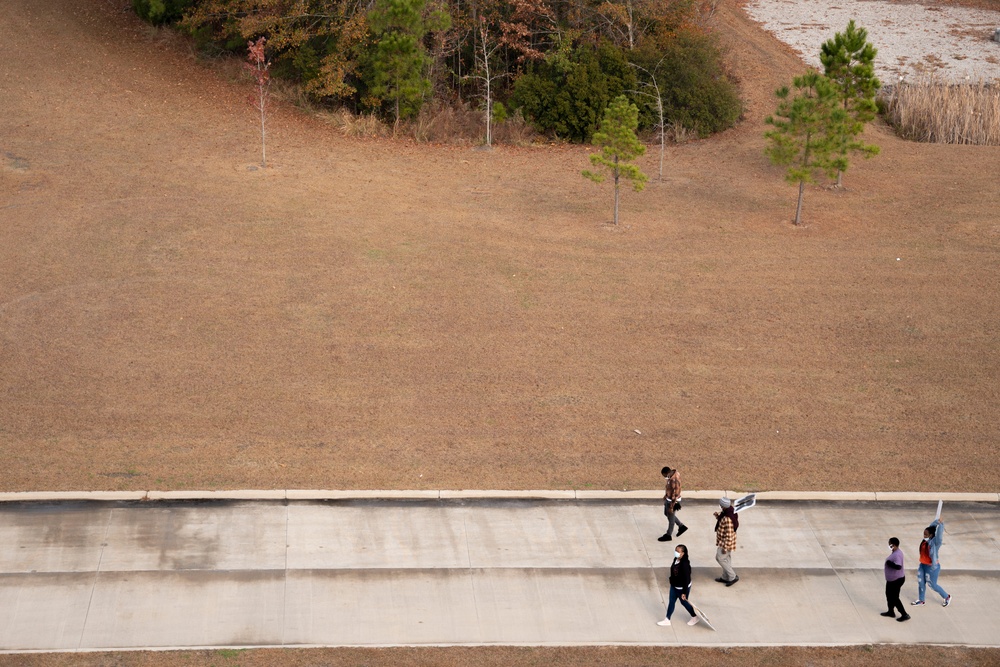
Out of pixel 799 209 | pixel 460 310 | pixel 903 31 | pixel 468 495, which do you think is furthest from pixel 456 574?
pixel 903 31

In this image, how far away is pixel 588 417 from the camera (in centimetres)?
1755

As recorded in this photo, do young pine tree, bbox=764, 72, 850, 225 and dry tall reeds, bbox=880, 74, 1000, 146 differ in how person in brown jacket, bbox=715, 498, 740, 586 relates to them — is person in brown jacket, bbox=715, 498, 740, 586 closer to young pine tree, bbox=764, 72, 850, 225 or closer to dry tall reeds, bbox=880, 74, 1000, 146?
young pine tree, bbox=764, 72, 850, 225

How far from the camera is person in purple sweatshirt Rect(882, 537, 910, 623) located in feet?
43.2

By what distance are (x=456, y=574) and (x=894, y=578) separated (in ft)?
17.1

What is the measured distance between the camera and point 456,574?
1401cm

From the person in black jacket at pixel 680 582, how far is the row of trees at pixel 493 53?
18329mm

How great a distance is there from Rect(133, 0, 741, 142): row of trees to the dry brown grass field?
151 centimetres

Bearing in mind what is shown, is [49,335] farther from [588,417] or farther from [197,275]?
[588,417]

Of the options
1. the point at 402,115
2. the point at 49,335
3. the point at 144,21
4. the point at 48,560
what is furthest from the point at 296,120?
the point at 48,560

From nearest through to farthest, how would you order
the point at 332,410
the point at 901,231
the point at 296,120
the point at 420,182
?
the point at 332,410
the point at 901,231
the point at 420,182
the point at 296,120

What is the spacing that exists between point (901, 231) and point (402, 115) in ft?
43.2

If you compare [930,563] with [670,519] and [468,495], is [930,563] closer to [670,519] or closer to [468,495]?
[670,519]

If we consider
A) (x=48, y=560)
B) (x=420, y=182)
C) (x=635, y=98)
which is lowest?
(x=48, y=560)

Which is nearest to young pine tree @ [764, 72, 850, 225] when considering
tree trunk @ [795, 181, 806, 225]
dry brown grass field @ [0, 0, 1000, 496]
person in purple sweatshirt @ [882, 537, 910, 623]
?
tree trunk @ [795, 181, 806, 225]
